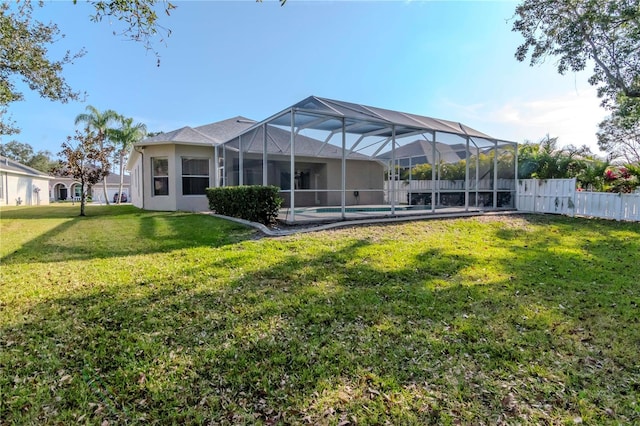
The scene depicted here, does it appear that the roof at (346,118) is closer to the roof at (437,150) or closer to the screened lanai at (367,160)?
the screened lanai at (367,160)

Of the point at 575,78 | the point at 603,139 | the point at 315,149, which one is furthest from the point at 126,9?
the point at 603,139

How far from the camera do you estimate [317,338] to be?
326cm

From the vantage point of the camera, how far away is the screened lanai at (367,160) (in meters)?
10.6

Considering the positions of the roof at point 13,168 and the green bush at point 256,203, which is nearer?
the green bush at point 256,203

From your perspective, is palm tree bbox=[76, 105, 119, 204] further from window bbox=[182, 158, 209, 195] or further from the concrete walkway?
the concrete walkway

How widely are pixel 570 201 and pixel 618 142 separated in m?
19.0

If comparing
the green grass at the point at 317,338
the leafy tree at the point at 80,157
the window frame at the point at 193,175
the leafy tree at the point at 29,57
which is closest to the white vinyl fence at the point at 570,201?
the green grass at the point at 317,338

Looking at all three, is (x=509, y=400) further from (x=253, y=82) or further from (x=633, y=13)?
(x=253, y=82)

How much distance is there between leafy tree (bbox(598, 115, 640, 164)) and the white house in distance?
678 inches

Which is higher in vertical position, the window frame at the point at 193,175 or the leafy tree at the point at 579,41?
the leafy tree at the point at 579,41

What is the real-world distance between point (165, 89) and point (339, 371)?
21.2 m

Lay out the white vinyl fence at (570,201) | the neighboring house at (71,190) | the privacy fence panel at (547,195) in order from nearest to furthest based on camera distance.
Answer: the white vinyl fence at (570,201) < the privacy fence panel at (547,195) < the neighboring house at (71,190)

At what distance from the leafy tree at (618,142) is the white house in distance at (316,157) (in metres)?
17.2

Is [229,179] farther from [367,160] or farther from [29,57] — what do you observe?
[367,160]
